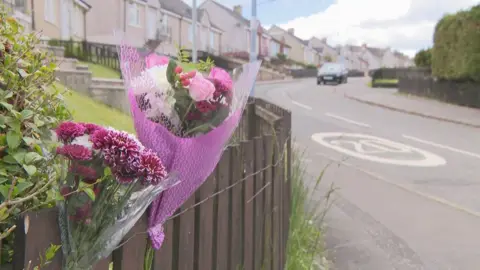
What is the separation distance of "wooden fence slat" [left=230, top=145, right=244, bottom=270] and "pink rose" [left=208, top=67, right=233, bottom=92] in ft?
1.80

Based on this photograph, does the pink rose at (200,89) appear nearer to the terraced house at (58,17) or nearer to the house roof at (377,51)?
the terraced house at (58,17)

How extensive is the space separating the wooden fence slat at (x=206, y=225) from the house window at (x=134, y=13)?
3761 cm

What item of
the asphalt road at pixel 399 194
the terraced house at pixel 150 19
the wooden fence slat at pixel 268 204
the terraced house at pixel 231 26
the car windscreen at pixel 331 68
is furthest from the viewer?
the terraced house at pixel 231 26

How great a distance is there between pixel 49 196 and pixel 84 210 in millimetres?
118

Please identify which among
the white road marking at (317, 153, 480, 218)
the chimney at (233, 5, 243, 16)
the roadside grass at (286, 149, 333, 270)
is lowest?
the white road marking at (317, 153, 480, 218)

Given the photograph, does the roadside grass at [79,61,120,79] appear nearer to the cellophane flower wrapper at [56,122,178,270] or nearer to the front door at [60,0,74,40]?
the front door at [60,0,74,40]

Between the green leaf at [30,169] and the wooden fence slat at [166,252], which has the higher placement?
the green leaf at [30,169]

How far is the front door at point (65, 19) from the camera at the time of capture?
27125 millimetres

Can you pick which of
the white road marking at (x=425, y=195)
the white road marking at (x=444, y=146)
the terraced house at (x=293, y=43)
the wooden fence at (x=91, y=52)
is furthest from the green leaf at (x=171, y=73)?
the terraced house at (x=293, y=43)

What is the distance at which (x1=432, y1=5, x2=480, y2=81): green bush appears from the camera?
18.4 metres

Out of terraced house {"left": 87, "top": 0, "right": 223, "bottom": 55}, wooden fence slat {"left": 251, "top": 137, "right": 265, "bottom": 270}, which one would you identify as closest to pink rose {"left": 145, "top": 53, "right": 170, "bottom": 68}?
wooden fence slat {"left": 251, "top": 137, "right": 265, "bottom": 270}

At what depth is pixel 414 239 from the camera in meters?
5.10

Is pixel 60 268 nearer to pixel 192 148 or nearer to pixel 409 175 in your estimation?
pixel 192 148

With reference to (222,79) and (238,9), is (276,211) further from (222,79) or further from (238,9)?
(238,9)
